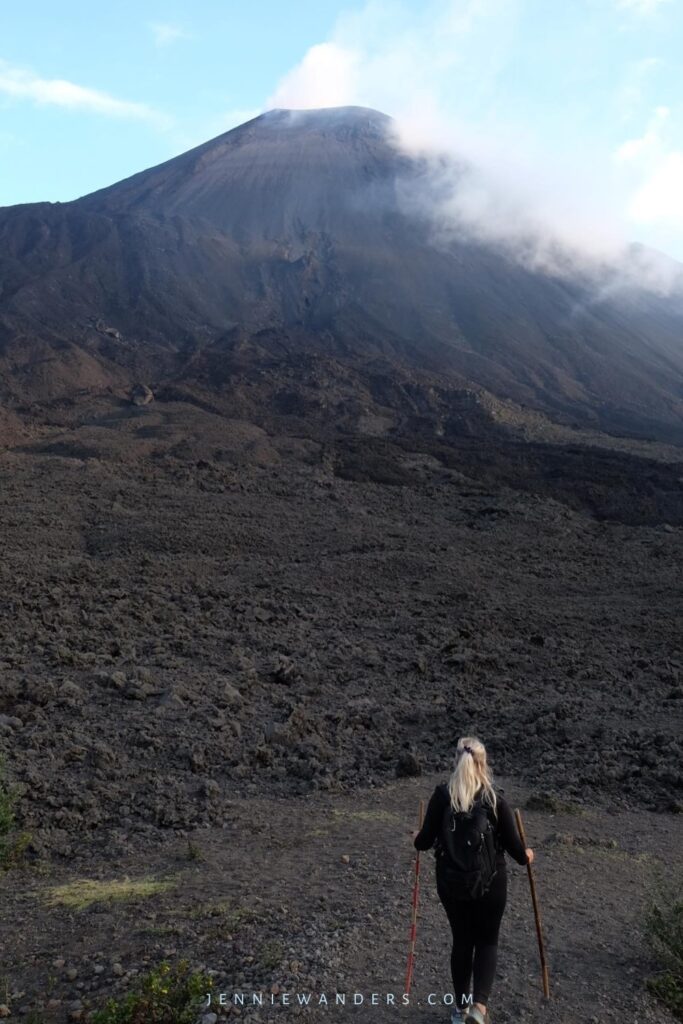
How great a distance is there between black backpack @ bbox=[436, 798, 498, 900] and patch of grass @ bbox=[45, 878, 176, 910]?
2.52 metres

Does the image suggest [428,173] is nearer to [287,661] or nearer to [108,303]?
[108,303]

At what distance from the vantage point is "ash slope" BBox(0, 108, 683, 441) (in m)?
49.6

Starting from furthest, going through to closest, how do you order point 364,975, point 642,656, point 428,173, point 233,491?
point 428,173
point 233,491
point 642,656
point 364,975

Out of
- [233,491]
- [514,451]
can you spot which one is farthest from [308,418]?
[233,491]

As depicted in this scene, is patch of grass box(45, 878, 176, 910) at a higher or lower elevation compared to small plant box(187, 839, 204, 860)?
higher

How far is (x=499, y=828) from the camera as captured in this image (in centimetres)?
386

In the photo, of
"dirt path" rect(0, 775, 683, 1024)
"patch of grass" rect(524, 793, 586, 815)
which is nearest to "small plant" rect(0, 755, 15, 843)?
"dirt path" rect(0, 775, 683, 1024)

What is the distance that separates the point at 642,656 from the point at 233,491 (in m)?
14.5

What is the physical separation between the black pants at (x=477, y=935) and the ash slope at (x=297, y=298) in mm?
37835

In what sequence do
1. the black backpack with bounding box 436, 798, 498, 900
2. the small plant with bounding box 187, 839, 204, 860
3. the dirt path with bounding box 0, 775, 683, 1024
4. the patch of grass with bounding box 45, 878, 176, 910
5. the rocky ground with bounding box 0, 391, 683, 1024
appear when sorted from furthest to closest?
1. the small plant with bounding box 187, 839, 204, 860
2. the patch of grass with bounding box 45, 878, 176, 910
3. the rocky ground with bounding box 0, 391, 683, 1024
4. the dirt path with bounding box 0, 775, 683, 1024
5. the black backpack with bounding box 436, 798, 498, 900

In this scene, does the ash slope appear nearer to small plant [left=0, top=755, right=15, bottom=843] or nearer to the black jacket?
small plant [left=0, top=755, right=15, bottom=843]

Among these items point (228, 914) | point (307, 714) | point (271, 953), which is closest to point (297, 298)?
point (307, 714)

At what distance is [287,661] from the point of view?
12.2 m

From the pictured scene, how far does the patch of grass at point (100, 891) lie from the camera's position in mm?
5492
